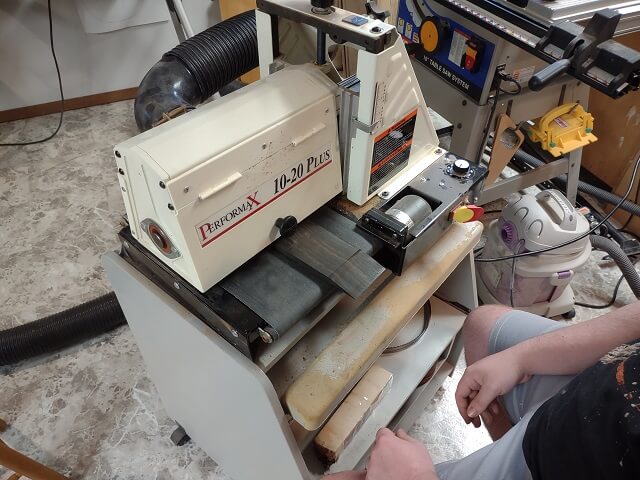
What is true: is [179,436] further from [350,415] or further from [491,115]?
[491,115]

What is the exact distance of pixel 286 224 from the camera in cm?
80

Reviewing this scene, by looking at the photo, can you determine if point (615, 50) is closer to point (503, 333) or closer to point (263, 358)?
point (503, 333)

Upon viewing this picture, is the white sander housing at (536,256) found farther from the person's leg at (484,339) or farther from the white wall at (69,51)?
the white wall at (69,51)

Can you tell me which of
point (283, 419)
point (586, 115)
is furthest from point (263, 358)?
point (586, 115)

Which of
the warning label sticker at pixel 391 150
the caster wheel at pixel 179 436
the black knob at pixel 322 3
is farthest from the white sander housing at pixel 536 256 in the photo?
the caster wheel at pixel 179 436

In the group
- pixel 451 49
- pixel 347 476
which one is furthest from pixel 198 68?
pixel 347 476

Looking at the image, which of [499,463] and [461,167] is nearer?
[499,463]

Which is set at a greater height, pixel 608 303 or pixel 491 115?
pixel 491 115

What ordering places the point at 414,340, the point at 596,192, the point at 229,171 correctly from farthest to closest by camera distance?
the point at 596,192 < the point at 414,340 < the point at 229,171

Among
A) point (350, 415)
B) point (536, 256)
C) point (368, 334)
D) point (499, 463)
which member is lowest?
point (536, 256)

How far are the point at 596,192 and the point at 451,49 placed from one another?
971 mm

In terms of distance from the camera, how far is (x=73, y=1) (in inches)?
88.7

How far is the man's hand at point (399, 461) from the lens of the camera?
0.77 m

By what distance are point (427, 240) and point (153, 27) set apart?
2.23 meters
